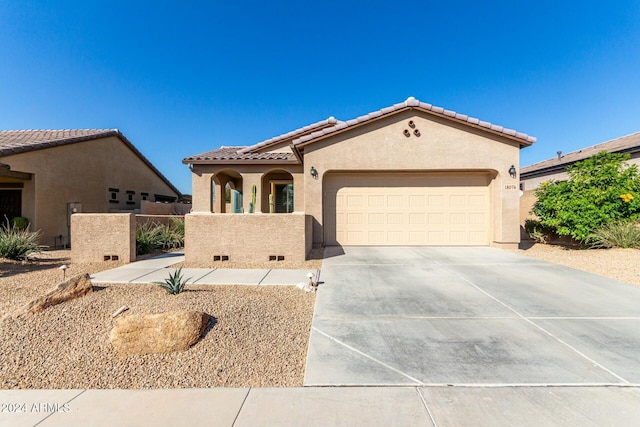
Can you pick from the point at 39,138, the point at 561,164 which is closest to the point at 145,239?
the point at 39,138

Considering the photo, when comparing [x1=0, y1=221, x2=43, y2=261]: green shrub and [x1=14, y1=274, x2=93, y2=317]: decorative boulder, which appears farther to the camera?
[x1=0, y1=221, x2=43, y2=261]: green shrub

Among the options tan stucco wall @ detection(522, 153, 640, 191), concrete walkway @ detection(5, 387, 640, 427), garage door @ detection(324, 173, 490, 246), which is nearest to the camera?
concrete walkway @ detection(5, 387, 640, 427)

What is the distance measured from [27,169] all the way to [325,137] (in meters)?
12.7

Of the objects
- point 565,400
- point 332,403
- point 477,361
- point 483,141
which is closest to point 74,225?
point 332,403

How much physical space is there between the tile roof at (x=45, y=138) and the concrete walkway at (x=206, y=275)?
28.5ft

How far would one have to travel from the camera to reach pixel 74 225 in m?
8.76

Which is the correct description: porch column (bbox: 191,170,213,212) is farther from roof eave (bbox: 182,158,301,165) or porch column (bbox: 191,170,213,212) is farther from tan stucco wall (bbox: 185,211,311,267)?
tan stucco wall (bbox: 185,211,311,267)

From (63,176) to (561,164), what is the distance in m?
28.5

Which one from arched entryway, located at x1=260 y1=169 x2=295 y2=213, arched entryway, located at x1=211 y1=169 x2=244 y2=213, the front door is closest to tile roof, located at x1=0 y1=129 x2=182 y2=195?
the front door

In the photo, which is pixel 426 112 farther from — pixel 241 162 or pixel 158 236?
pixel 158 236

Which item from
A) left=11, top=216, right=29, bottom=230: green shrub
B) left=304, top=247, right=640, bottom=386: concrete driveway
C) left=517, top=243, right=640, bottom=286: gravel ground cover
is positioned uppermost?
left=11, top=216, right=29, bottom=230: green shrub

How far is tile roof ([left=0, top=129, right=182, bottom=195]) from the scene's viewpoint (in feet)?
39.3

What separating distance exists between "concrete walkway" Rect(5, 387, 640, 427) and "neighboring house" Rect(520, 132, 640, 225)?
40.5 feet

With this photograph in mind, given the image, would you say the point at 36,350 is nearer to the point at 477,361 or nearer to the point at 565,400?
the point at 477,361
